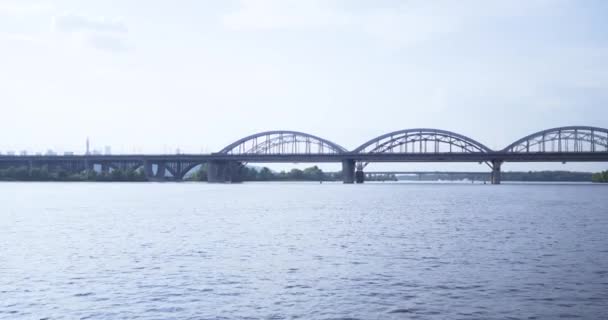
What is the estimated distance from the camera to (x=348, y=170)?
6757 inches

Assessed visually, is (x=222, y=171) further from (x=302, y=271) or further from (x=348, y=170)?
(x=302, y=271)

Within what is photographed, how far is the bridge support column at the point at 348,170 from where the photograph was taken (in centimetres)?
16888

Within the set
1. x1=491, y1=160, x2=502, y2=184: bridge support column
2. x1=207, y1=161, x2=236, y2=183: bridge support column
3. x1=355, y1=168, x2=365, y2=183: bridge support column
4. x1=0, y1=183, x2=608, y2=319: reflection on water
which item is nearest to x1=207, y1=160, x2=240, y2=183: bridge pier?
x1=207, y1=161, x2=236, y2=183: bridge support column

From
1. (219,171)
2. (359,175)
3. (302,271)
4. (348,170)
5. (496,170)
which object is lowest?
(302,271)

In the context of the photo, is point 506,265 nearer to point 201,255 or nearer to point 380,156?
point 201,255

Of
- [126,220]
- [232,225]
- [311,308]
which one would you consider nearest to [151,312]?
[311,308]

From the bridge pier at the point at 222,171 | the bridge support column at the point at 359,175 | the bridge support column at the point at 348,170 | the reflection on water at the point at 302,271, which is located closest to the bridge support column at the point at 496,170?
the bridge support column at the point at 359,175

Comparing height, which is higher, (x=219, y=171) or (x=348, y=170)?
(x=219, y=171)

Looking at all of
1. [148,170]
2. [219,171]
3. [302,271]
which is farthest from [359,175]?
[302,271]

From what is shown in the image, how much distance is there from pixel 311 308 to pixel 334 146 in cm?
16731

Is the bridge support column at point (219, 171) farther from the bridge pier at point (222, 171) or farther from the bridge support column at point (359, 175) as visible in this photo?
the bridge support column at point (359, 175)

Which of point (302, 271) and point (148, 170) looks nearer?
point (302, 271)

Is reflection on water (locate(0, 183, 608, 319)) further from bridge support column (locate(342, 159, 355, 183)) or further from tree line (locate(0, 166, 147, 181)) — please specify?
tree line (locate(0, 166, 147, 181))

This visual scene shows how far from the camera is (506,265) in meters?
24.5
